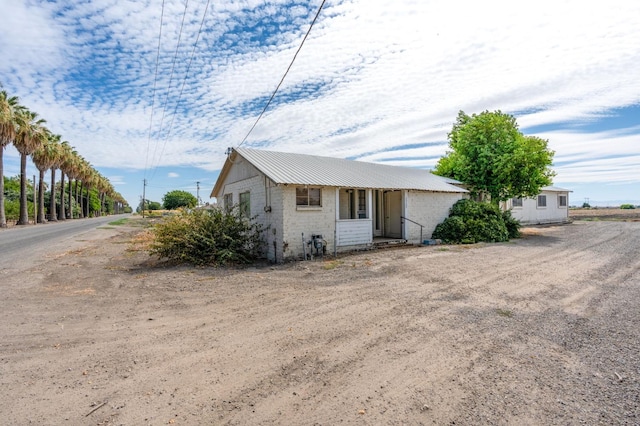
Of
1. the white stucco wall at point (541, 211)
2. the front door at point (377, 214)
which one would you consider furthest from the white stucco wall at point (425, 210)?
the white stucco wall at point (541, 211)

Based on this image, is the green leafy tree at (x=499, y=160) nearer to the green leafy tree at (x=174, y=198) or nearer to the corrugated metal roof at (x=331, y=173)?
the corrugated metal roof at (x=331, y=173)

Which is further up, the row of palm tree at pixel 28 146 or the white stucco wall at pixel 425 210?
the row of palm tree at pixel 28 146

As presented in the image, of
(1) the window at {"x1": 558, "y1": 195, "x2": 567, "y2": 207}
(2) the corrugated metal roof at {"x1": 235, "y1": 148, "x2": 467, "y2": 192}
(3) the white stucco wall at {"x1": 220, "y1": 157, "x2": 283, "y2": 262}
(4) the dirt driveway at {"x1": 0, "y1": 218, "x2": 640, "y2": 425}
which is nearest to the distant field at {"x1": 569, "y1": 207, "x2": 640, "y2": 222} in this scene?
(1) the window at {"x1": 558, "y1": 195, "x2": 567, "y2": 207}

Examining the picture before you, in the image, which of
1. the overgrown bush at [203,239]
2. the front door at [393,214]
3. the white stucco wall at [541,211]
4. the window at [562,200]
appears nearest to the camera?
the overgrown bush at [203,239]

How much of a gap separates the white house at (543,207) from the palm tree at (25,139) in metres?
40.7

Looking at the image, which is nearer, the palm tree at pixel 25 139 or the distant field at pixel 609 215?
the palm tree at pixel 25 139

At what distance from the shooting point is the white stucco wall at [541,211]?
88.8 ft

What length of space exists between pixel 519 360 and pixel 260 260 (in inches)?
378

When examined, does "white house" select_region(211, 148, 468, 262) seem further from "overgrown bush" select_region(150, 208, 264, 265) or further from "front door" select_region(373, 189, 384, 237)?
"overgrown bush" select_region(150, 208, 264, 265)

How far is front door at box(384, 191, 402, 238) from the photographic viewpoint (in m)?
15.8

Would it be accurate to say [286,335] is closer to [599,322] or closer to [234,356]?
[234,356]

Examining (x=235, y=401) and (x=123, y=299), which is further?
(x=123, y=299)

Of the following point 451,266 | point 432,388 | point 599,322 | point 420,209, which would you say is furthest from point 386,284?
point 420,209

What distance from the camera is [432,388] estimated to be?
10.9ft
